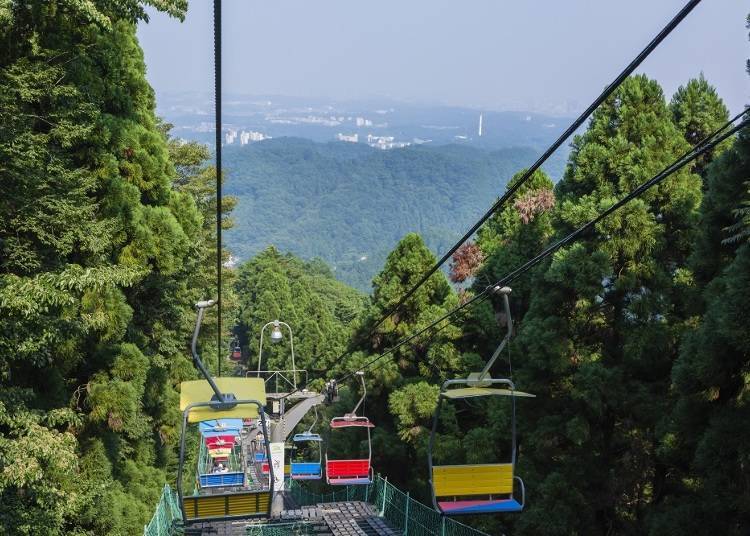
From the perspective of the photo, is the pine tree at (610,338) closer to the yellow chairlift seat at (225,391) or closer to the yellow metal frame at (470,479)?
the yellow metal frame at (470,479)

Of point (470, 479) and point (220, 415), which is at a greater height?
point (220, 415)

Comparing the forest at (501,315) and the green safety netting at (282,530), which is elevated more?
the forest at (501,315)

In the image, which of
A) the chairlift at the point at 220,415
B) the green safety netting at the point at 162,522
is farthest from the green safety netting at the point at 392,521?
the chairlift at the point at 220,415

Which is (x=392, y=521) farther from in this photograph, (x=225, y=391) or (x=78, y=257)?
(x=225, y=391)

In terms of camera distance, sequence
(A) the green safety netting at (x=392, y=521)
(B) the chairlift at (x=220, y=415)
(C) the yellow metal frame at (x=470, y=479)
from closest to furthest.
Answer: (B) the chairlift at (x=220, y=415) → (C) the yellow metal frame at (x=470, y=479) → (A) the green safety netting at (x=392, y=521)

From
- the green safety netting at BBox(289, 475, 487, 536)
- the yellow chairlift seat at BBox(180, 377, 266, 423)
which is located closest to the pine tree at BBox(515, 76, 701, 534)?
the green safety netting at BBox(289, 475, 487, 536)

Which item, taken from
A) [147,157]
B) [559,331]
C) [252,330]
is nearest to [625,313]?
[559,331]

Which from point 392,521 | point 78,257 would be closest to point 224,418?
point 78,257
